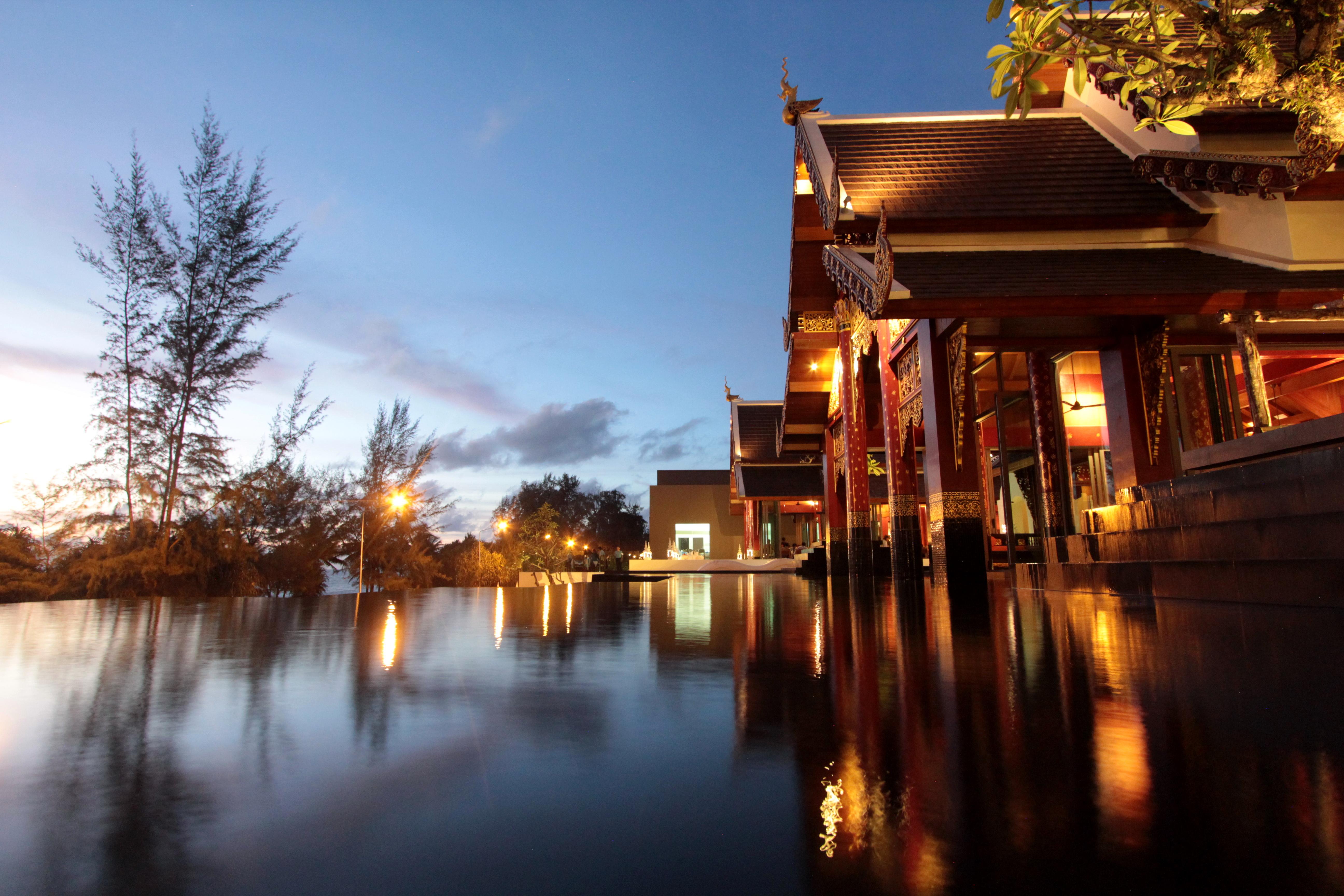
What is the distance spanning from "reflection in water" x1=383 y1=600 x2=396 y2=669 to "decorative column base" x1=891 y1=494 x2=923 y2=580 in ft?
29.7

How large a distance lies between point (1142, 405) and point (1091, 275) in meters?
2.41

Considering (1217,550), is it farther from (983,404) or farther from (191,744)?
(983,404)

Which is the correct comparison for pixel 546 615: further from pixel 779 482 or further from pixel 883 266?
pixel 779 482

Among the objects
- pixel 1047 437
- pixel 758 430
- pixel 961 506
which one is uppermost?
pixel 758 430

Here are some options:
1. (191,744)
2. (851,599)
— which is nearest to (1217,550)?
(851,599)

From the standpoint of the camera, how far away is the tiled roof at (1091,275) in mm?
7785

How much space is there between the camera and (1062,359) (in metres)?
11.4

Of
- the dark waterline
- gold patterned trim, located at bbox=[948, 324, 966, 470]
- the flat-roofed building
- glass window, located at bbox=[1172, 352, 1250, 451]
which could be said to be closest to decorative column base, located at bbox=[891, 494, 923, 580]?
gold patterned trim, located at bbox=[948, 324, 966, 470]

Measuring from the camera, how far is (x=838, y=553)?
18.0 meters

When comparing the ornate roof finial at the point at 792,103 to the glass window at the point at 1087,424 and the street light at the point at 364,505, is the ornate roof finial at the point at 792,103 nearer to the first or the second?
the glass window at the point at 1087,424

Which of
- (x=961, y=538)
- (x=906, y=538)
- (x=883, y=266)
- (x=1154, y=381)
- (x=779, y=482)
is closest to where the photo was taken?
(x=883, y=266)

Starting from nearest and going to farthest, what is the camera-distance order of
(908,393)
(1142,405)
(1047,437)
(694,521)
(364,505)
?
(1142,405)
(1047,437)
(908,393)
(364,505)
(694,521)

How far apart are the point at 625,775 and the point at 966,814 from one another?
0.50m

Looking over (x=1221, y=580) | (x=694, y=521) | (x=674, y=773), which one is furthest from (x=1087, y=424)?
(x=694, y=521)
